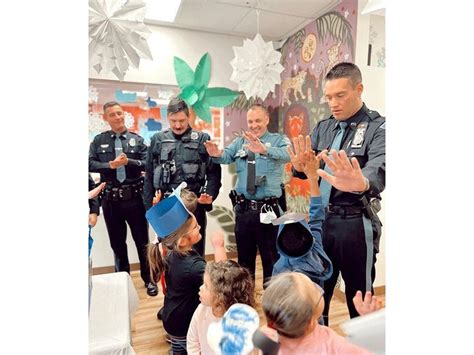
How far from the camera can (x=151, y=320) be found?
64cm

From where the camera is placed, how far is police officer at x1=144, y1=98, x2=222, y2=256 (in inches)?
26.8

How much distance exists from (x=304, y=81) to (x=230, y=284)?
0.42m

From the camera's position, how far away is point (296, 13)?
23.5 inches

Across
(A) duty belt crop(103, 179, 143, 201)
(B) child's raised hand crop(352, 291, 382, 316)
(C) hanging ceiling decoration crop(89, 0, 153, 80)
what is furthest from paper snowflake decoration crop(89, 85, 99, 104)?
(B) child's raised hand crop(352, 291, 382, 316)

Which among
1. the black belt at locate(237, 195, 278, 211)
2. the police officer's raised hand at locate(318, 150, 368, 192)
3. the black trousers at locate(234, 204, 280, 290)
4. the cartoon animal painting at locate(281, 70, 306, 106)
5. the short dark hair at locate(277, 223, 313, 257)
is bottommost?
the black trousers at locate(234, 204, 280, 290)

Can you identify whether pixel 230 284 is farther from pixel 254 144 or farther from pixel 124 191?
pixel 124 191

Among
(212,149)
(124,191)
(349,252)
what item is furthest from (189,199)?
(349,252)

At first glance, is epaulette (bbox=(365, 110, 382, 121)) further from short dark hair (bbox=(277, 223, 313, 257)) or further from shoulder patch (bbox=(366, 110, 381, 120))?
short dark hair (bbox=(277, 223, 313, 257))

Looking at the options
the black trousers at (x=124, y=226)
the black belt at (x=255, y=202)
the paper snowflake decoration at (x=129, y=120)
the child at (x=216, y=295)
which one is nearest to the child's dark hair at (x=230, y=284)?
the child at (x=216, y=295)

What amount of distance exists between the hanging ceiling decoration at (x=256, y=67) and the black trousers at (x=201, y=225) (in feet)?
0.88

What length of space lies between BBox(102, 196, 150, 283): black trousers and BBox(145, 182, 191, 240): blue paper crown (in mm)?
185
